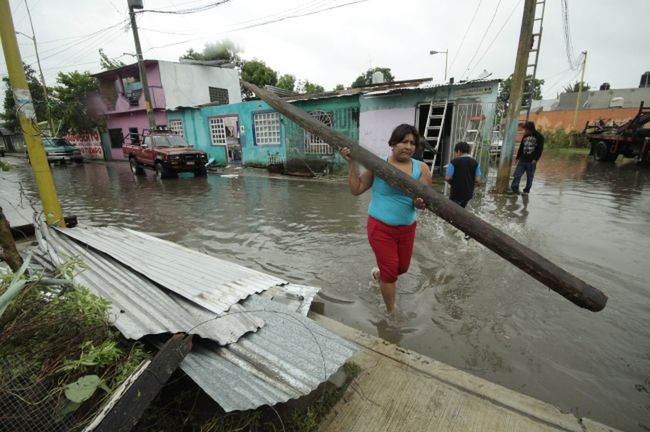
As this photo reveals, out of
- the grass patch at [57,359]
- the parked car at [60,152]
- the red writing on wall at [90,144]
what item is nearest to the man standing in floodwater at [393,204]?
the grass patch at [57,359]

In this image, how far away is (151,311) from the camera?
202 centimetres

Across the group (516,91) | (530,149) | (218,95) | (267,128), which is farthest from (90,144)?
(530,149)

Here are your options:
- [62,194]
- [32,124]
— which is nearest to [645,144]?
[32,124]

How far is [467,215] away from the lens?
6.79 feet

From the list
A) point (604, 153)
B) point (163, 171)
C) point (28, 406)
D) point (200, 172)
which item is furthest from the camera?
point (604, 153)

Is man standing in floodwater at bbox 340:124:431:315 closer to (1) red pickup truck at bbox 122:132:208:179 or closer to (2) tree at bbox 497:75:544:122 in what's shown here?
(2) tree at bbox 497:75:544:122

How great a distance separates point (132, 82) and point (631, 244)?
85.8 ft

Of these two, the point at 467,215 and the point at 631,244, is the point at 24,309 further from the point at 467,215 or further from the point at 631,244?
the point at 631,244

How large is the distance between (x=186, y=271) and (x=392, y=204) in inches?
79.0

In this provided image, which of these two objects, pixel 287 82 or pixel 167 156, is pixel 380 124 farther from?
pixel 287 82

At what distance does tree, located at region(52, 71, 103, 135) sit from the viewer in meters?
22.0

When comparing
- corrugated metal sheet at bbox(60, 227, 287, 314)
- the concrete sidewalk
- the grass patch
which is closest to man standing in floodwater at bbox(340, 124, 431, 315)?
the concrete sidewalk

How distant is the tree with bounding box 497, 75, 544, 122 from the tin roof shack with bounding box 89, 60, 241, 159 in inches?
702

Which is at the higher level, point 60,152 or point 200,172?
point 60,152
